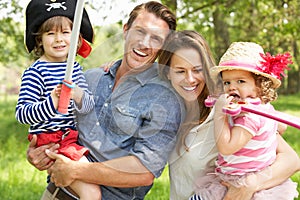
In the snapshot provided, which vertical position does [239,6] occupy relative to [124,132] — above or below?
above

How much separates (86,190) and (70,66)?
772 mm

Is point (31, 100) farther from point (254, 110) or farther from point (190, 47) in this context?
point (254, 110)

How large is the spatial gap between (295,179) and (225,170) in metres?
3.04

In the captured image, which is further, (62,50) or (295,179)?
(295,179)

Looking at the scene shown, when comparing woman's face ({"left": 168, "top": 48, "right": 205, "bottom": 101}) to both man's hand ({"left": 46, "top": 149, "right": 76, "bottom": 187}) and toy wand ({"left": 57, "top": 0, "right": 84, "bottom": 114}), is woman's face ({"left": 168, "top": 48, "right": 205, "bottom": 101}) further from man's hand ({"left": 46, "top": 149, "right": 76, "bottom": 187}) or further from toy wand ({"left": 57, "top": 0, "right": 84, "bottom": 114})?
man's hand ({"left": 46, "top": 149, "right": 76, "bottom": 187})

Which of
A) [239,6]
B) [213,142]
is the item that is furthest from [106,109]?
[239,6]

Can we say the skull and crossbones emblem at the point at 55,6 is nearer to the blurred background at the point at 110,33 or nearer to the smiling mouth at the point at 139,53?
the blurred background at the point at 110,33

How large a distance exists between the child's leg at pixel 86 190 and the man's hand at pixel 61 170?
0.04 m

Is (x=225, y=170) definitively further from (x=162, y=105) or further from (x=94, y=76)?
(x=94, y=76)

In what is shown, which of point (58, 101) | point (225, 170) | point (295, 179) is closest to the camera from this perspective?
point (58, 101)

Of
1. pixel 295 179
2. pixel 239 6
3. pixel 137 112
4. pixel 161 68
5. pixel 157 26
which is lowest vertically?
pixel 295 179

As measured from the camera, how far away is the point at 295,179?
5.69 m

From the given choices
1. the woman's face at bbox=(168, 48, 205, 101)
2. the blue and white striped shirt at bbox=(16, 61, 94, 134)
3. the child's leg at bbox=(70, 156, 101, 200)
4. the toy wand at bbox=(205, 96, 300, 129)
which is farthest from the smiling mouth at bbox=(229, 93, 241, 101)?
the child's leg at bbox=(70, 156, 101, 200)

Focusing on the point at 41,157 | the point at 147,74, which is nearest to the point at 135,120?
the point at 147,74
